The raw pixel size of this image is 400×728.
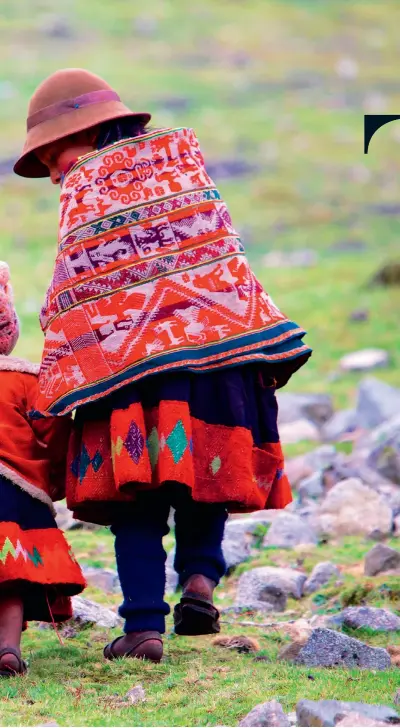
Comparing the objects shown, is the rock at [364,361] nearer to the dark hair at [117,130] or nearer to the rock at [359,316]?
the rock at [359,316]

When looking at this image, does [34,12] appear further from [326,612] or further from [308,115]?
[326,612]

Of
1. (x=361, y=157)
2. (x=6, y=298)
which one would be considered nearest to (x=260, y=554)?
(x=6, y=298)

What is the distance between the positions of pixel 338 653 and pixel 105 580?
1.66 m

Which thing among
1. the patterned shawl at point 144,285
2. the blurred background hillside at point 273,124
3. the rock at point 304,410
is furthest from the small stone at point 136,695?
the blurred background hillside at point 273,124

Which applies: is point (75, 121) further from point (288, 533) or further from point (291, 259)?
point (291, 259)

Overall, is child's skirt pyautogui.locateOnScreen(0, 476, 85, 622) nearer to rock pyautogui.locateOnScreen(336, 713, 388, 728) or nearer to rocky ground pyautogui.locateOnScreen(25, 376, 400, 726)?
rocky ground pyautogui.locateOnScreen(25, 376, 400, 726)

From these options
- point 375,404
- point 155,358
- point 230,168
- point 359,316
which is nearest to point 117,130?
point 155,358

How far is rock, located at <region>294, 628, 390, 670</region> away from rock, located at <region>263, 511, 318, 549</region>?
77.8 inches

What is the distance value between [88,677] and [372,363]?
7636 millimetres

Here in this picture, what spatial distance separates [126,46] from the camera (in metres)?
32.3

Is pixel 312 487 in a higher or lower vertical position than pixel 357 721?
higher

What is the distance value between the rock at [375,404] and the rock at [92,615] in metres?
4.39

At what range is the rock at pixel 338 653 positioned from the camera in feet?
13.0

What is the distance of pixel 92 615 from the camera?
4.73m
